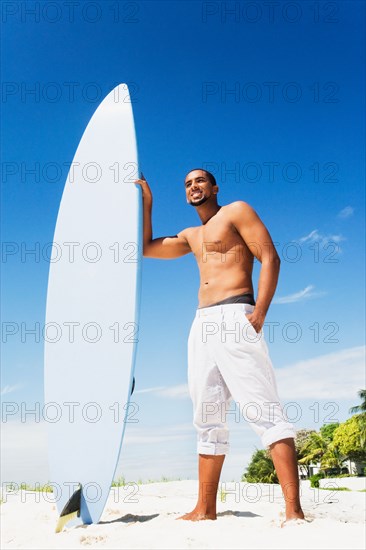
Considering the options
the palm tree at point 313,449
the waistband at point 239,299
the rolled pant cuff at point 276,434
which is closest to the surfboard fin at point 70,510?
the rolled pant cuff at point 276,434

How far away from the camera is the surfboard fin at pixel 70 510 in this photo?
156 inches

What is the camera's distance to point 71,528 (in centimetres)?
398

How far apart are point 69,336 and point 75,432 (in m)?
0.68

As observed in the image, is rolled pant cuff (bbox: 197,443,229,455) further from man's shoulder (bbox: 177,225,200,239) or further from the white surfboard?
man's shoulder (bbox: 177,225,200,239)

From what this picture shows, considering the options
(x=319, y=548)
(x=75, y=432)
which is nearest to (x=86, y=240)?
(x=75, y=432)

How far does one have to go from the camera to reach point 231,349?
3746 mm

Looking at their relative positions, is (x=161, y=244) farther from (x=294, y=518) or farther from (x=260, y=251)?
(x=294, y=518)

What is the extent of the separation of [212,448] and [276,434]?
19.6 inches

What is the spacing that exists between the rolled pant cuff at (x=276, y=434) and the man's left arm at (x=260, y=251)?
24.3 inches

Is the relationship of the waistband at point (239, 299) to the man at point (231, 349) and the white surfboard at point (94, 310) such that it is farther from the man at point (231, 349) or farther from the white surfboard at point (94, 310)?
the white surfboard at point (94, 310)

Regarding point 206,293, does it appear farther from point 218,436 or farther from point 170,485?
point 170,485

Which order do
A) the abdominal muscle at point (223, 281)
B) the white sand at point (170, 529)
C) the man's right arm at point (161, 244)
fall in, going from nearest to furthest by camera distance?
the white sand at point (170, 529) → the abdominal muscle at point (223, 281) → the man's right arm at point (161, 244)

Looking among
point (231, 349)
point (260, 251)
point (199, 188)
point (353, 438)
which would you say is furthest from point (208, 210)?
point (353, 438)

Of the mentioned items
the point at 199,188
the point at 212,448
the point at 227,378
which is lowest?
the point at 212,448
